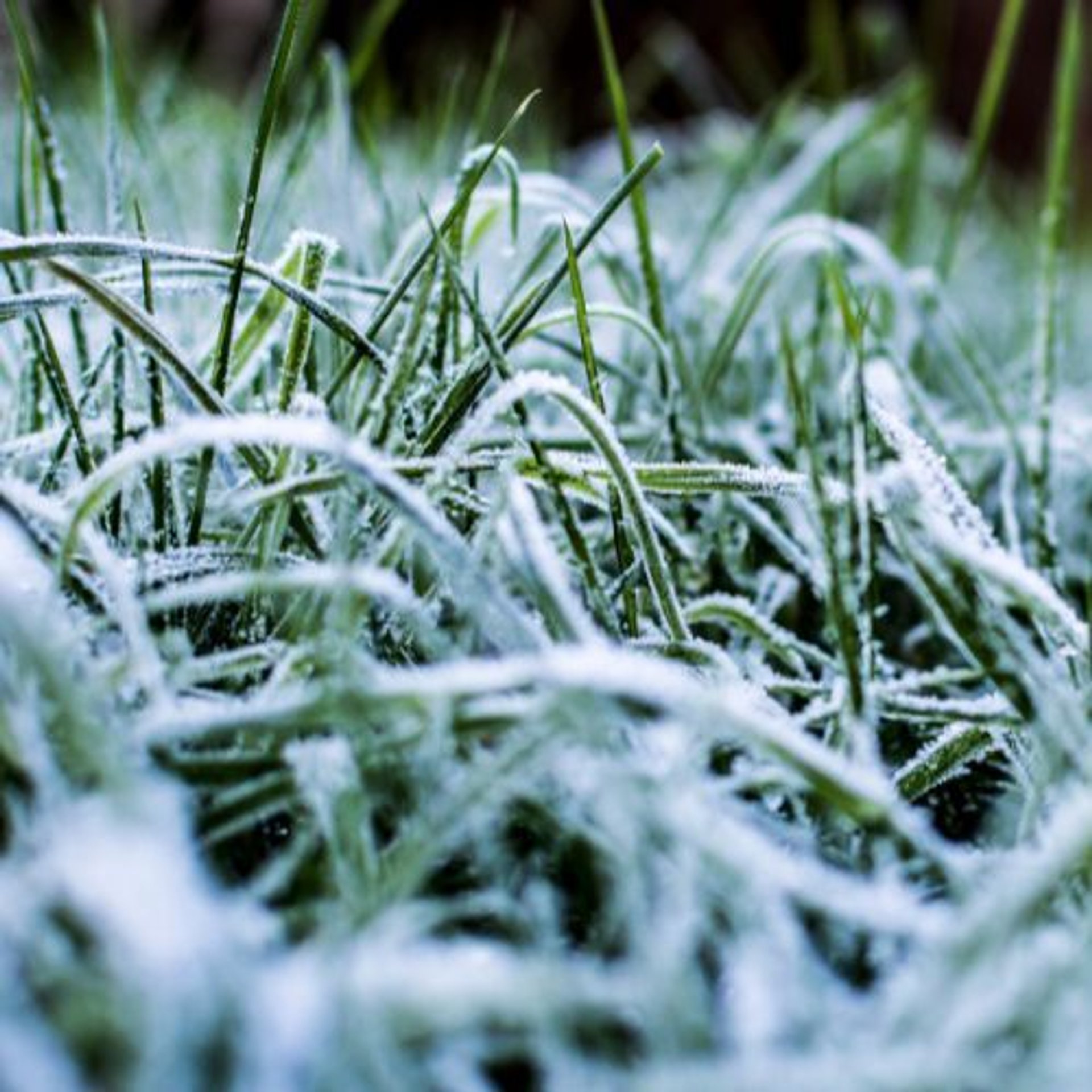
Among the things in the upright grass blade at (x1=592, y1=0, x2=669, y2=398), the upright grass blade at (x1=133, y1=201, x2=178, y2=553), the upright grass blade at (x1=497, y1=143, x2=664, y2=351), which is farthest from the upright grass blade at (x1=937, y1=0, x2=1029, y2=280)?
the upright grass blade at (x1=133, y1=201, x2=178, y2=553)

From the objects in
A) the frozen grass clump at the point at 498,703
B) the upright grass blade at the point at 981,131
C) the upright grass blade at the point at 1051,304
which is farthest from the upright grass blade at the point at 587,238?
the upright grass blade at the point at 981,131

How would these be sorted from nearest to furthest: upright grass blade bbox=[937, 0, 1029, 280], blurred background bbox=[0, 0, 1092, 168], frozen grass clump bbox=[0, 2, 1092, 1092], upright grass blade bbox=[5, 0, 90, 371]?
1. frozen grass clump bbox=[0, 2, 1092, 1092]
2. upright grass blade bbox=[5, 0, 90, 371]
3. upright grass blade bbox=[937, 0, 1029, 280]
4. blurred background bbox=[0, 0, 1092, 168]

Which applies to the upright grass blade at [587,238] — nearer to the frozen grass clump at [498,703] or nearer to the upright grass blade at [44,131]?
the frozen grass clump at [498,703]

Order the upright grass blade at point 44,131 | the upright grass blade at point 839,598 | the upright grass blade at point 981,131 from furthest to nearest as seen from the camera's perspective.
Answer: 1. the upright grass blade at point 981,131
2. the upright grass blade at point 44,131
3. the upright grass blade at point 839,598

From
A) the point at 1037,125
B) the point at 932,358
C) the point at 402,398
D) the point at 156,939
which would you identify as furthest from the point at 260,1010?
the point at 1037,125

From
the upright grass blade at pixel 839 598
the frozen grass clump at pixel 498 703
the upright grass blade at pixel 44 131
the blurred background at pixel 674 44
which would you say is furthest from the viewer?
the blurred background at pixel 674 44

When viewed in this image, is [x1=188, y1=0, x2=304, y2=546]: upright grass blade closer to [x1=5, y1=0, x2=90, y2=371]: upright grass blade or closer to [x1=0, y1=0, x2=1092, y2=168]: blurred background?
[x1=5, y1=0, x2=90, y2=371]: upright grass blade

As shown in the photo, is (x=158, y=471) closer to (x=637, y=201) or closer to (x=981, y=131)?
(x=637, y=201)
